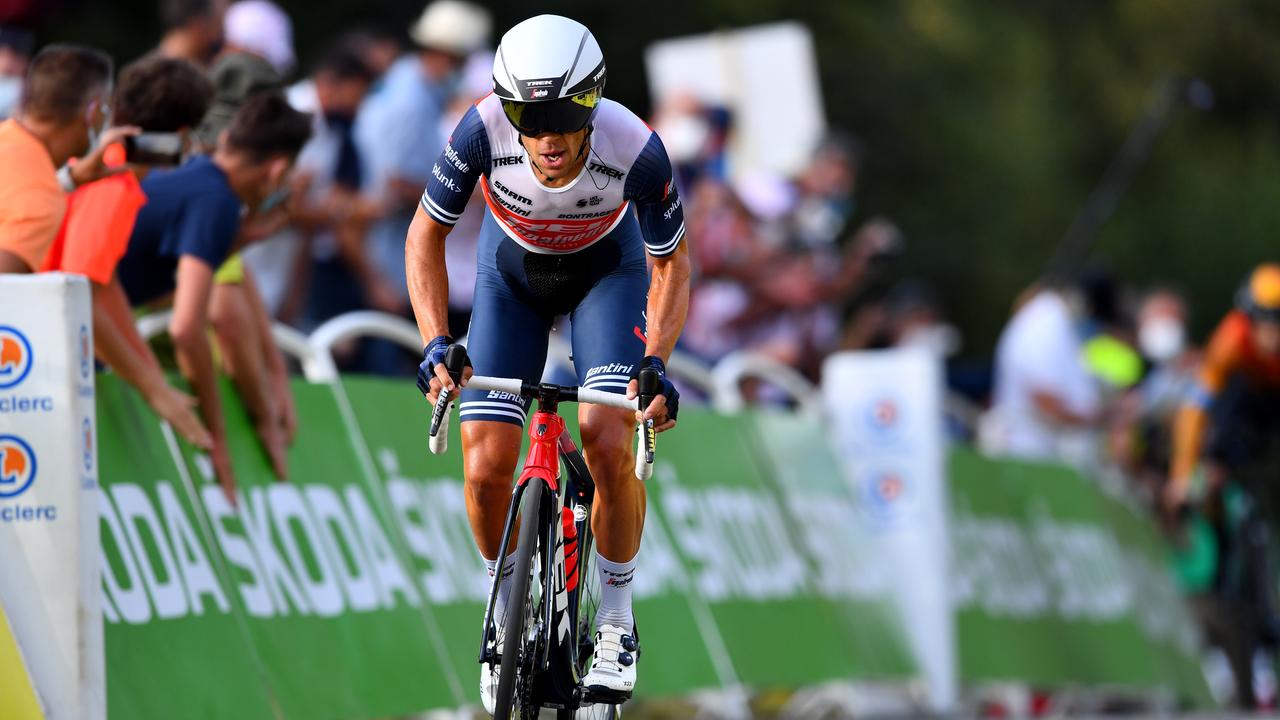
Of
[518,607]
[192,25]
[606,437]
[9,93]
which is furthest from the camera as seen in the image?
[9,93]

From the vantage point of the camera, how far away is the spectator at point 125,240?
744 centimetres

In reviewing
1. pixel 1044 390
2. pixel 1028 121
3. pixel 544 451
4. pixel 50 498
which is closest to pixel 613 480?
pixel 544 451

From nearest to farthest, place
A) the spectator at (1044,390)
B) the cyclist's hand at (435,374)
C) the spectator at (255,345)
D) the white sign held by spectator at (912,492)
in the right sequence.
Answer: the cyclist's hand at (435,374) → the spectator at (255,345) → the white sign held by spectator at (912,492) → the spectator at (1044,390)

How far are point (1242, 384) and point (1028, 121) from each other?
1485 inches

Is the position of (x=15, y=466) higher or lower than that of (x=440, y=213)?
lower

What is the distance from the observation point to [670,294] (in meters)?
7.54

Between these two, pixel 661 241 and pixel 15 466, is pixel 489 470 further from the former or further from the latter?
pixel 15 466

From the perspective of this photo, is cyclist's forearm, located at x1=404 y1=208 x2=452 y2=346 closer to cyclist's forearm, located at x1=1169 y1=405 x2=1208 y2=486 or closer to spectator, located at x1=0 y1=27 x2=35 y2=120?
spectator, located at x1=0 y1=27 x2=35 y2=120

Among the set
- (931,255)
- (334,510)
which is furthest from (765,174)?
(931,255)

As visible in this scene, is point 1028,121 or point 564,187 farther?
point 1028,121

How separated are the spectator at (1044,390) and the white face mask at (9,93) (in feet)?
26.0

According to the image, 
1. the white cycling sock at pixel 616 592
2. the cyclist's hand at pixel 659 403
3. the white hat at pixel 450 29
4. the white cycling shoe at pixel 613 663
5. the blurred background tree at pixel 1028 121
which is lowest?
the blurred background tree at pixel 1028 121

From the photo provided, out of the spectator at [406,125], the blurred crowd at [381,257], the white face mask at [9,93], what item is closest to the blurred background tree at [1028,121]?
the blurred crowd at [381,257]

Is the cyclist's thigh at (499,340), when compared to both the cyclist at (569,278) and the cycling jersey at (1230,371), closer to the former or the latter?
the cyclist at (569,278)
